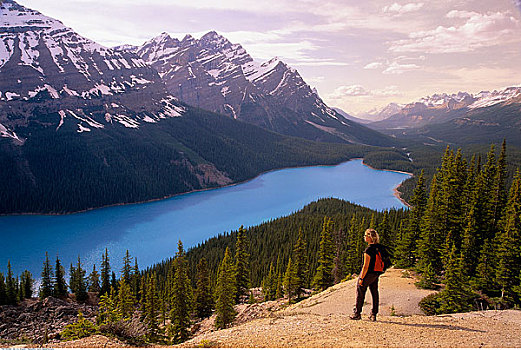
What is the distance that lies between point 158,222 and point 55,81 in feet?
362

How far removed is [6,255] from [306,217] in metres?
66.0

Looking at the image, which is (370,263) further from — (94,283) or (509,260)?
(94,283)

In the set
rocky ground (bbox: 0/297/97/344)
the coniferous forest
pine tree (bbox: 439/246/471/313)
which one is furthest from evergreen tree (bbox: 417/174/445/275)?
rocky ground (bbox: 0/297/97/344)

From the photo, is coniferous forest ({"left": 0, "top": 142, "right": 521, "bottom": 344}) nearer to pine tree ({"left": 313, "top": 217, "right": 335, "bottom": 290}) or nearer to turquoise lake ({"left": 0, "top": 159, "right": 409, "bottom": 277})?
pine tree ({"left": 313, "top": 217, "right": 335, "bottom": 290})

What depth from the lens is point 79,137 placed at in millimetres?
143875

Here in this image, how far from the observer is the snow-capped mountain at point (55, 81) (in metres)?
Result: 147

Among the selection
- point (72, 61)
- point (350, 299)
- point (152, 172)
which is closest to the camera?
point (350, 299)

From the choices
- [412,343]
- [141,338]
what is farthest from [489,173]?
[141,338]

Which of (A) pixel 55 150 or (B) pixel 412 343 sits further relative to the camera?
(A) pixel 55 150

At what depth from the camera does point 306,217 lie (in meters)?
82.0

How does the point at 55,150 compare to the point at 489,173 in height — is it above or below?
above

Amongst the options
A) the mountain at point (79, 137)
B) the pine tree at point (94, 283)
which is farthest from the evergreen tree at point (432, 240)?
the mountain at point (79, 137)

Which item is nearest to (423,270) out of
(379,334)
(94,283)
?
A: (379,334)

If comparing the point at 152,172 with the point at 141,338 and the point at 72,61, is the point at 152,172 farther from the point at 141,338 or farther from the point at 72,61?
the point at 141,338
